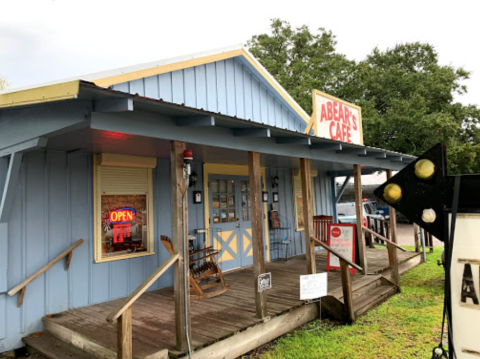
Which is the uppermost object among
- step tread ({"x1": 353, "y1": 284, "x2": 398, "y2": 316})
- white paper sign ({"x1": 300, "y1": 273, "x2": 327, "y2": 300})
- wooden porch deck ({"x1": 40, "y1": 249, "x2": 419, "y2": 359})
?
white paper sign ({"x1": 300, "y1": 273, "x2": 327, "y2": 300})

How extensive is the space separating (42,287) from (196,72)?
4.58 metres

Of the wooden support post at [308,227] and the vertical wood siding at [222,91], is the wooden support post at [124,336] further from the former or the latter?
the vertical wood siding at [222,91]

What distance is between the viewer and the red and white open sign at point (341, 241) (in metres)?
6.78

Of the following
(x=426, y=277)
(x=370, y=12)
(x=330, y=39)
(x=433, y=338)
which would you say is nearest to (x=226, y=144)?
(x=433, y=338)

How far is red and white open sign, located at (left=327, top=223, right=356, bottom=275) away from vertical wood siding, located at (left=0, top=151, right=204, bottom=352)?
3768mm

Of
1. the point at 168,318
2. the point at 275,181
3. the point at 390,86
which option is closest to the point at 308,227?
the point at 168,318

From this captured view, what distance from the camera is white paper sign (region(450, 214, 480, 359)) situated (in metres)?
1.57

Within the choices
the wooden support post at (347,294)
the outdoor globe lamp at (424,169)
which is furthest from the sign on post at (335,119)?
the outdoor globe lamp at (424,169)

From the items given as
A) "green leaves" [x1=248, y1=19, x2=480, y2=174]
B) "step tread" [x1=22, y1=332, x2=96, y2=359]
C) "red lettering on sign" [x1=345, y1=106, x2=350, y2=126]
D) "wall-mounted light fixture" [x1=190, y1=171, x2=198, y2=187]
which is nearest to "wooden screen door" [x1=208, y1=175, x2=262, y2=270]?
"wall-mounted light fixture" [x1=190, y1=171, x2=198, y2=187]

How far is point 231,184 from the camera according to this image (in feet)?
24.8

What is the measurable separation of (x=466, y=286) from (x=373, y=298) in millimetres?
4843

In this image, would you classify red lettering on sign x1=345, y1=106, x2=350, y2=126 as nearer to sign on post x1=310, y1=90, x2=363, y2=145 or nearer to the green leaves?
sign on post x1=310, y1=90, x2=363, y2=145

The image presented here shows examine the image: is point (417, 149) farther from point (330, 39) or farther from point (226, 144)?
point (226, 144)

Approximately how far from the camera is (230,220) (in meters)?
7.40
